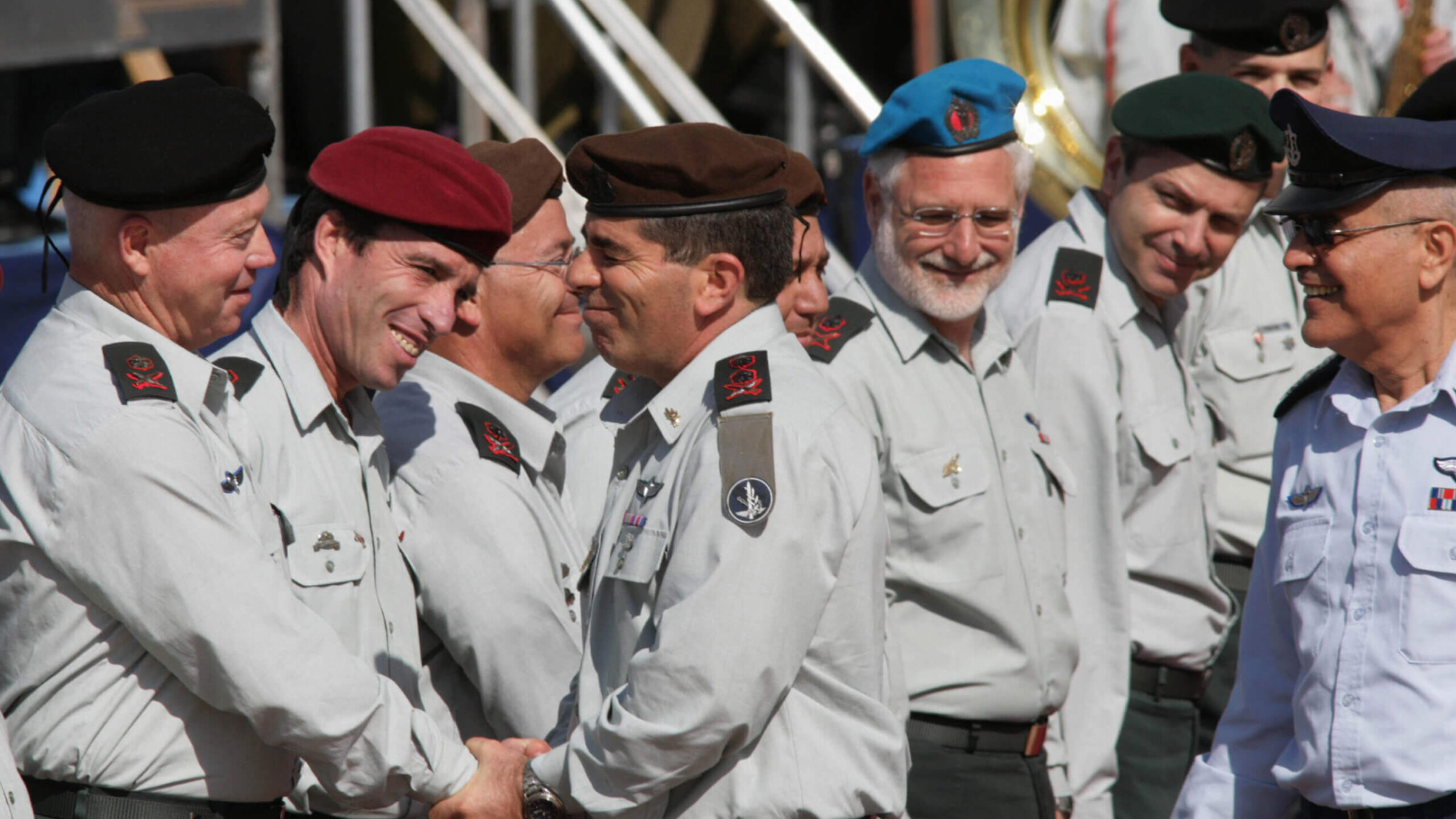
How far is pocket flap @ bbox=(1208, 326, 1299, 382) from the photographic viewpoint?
4207 mm

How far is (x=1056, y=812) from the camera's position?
A: 3424mm

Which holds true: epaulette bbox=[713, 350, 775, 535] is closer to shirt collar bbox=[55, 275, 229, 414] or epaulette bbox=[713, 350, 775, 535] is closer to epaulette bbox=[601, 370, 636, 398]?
shirt collar bbox=[55, 275, 229, 414]

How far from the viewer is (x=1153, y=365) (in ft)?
13.0

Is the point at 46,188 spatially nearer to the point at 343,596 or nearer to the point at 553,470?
the point at 343,596

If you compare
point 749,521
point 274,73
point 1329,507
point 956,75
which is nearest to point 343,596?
point 749,521

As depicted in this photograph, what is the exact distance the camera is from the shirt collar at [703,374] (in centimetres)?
245

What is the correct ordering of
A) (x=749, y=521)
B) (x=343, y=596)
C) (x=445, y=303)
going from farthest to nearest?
(x=445, y=303)
(x=343, y=596)
(x=749, y=521)

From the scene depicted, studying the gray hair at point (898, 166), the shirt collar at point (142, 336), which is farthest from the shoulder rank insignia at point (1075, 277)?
the shirt collar at point (142, 336)

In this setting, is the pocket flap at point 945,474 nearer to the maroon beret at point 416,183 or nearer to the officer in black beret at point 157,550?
the maroon beret at point 416,183

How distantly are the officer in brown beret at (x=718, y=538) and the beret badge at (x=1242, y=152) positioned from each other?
1.80 metres

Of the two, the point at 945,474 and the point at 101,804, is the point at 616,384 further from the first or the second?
the point at 101,804

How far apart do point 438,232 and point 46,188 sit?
26.6 inches

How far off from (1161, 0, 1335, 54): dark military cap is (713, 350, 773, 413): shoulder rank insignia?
271 centimetres

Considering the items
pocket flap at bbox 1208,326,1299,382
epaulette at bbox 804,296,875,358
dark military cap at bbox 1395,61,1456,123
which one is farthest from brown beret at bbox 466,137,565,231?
pocket flap at bbox 1208,326,1299,382
